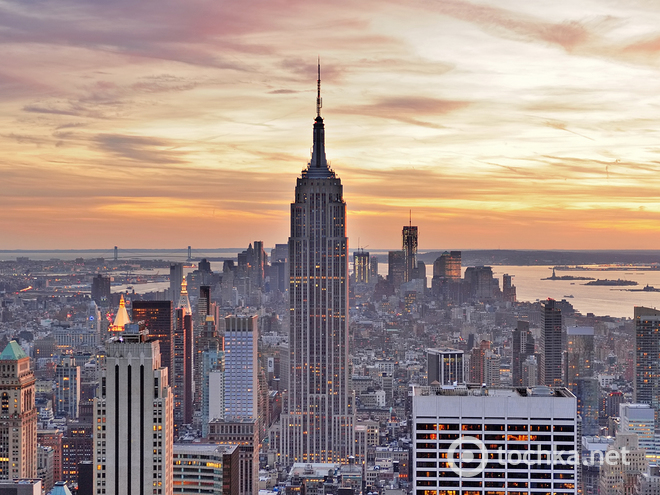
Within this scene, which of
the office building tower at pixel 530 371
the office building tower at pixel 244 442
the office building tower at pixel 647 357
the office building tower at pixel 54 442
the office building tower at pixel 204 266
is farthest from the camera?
the office building tower at pixel 204 266

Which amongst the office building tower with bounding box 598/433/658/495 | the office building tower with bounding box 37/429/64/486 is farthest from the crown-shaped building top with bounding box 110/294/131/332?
the office building tower with bounding box 598/433/658/495

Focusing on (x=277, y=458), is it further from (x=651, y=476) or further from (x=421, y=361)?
(x=651, y=476)

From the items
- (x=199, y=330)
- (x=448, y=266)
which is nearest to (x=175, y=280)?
(x=199, y=330)

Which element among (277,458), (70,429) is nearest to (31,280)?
(70,429)

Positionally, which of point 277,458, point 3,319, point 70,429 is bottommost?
point 277,458

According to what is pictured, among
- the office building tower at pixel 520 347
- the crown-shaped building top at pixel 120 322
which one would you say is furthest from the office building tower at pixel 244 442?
the office building tower at pixel 520 347

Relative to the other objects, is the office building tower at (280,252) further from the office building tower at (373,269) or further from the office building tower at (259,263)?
the office building tower at (373,269)
